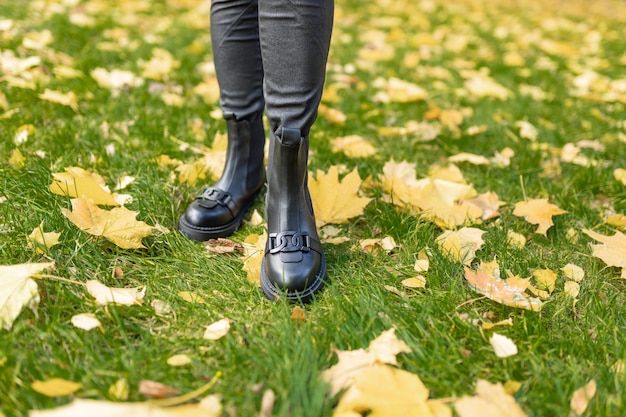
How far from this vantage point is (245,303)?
1275mm

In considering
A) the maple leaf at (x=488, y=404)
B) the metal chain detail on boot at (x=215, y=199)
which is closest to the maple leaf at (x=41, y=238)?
→ the metal chain detail on boot at (x=215, y=199)

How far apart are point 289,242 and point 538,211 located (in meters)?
0.82

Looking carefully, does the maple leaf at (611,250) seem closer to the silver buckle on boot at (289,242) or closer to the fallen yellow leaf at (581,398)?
the fallen yellow leaf at (581,398)

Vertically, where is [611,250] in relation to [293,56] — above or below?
below

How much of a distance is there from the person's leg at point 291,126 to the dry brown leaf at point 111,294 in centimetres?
30

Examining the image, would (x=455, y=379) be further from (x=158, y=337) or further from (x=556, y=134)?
(x=556, y=134)

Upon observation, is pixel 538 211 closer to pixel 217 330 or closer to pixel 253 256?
pixel 253 256

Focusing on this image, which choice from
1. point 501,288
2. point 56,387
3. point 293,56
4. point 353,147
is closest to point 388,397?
point 501,288

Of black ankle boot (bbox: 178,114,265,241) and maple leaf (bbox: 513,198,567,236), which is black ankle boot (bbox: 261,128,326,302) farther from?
maple leaf (bbox: 513,198,567,236)

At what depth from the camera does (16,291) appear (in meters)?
1.09

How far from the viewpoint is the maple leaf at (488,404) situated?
93 centimetres

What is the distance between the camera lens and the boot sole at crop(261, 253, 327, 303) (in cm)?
127

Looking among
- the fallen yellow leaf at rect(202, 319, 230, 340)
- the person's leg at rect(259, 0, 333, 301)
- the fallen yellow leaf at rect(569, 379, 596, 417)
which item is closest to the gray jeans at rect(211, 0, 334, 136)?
the person's leg at rect(259, 0, 333, 301)

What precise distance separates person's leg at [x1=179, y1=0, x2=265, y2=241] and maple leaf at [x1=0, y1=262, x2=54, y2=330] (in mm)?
485
